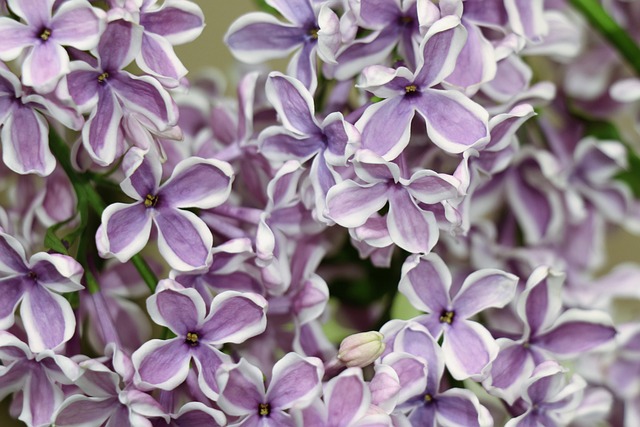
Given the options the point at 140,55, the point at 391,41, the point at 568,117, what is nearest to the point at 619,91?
the point at 568,117

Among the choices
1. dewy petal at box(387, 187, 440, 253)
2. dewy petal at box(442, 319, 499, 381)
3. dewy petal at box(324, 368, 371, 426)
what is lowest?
dewy petal at box(442, 319, 499, 381)

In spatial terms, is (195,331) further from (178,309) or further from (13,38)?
(13,38)

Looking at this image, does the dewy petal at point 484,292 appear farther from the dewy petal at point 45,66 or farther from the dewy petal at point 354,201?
the dewy petal at point 45,66

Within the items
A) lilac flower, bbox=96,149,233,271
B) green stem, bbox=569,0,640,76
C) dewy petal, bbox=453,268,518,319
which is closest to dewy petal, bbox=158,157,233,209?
lilac flower, bbox=96,149,233,271

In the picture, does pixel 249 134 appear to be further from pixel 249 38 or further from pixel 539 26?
pixel 539 26

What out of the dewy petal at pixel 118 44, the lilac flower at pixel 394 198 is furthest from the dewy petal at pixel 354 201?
the dewy petal at pixel 118 44

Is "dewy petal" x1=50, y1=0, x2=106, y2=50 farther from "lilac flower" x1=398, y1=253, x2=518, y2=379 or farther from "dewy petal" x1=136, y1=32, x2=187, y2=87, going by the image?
"lilac flower" x1=398, y1=253, x2=518, y2=379
